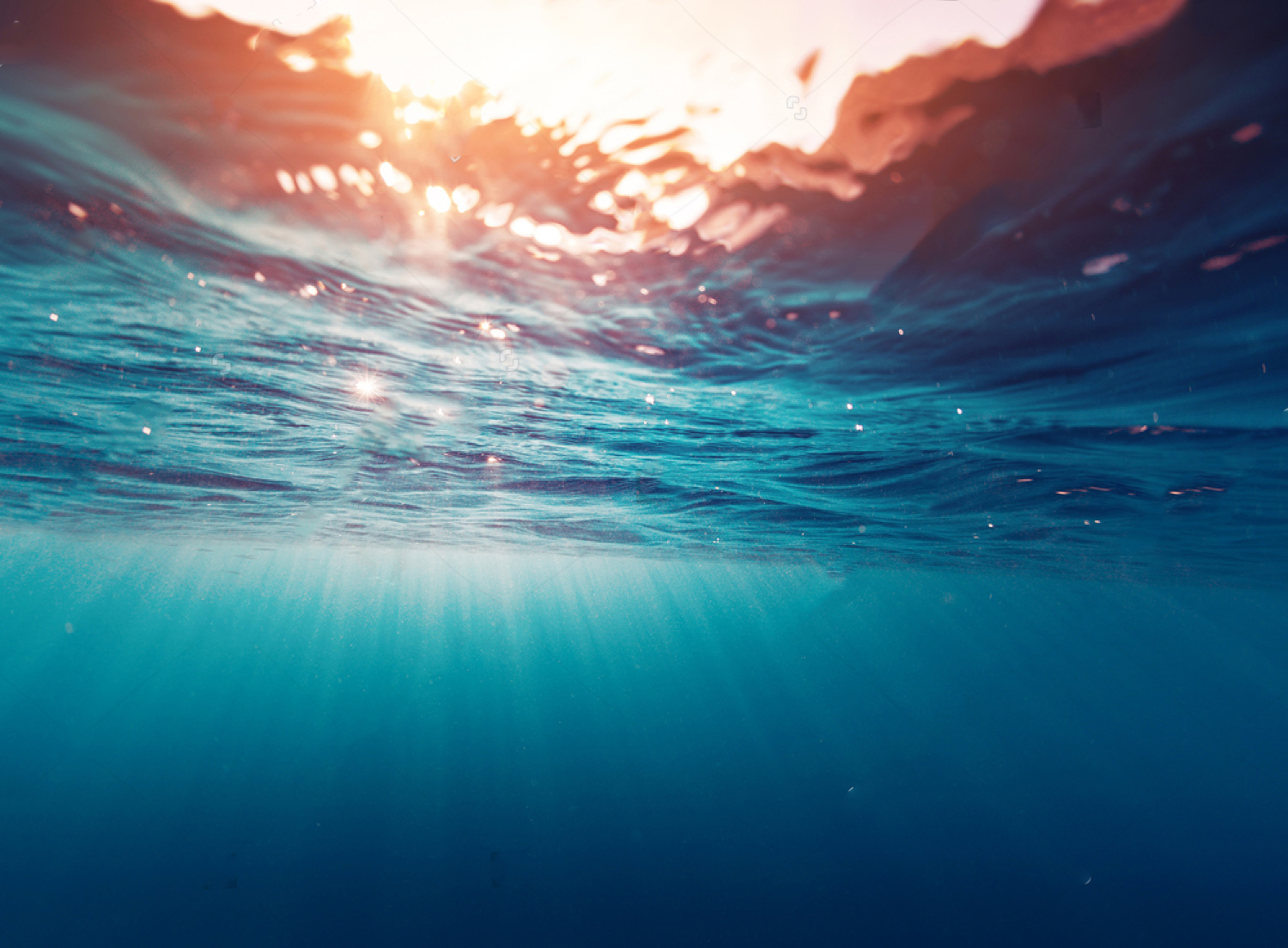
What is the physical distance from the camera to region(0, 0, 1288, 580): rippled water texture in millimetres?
3904

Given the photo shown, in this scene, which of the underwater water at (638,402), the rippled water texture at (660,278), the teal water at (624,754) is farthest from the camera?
the teal water at (624,754)

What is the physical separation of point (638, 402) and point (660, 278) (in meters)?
3.64

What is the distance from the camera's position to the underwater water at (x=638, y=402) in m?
4.08

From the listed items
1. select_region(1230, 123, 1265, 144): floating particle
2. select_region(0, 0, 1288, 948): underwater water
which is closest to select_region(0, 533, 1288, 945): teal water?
select_region(0, 0, 1288, 948): underwater water

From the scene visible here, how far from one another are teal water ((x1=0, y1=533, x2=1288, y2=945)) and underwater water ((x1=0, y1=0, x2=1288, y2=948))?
44cm

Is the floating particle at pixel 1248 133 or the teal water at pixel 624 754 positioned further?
the teal water at pixel 624 754

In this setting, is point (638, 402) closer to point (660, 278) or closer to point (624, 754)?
point (660, 278)

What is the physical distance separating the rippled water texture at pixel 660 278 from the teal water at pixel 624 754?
14.3 meters

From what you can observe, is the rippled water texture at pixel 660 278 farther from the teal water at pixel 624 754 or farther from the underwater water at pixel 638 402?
the teal water at pixel 624 754

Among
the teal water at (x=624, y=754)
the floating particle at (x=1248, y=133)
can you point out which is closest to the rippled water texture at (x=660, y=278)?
the floating particle at (x=1248, y=133)

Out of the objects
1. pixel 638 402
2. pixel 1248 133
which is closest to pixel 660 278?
pixel 638 402

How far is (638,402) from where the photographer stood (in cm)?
940

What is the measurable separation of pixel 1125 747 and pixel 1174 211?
123m

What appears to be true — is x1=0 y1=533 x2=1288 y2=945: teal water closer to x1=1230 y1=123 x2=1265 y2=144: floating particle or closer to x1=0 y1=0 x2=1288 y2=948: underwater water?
x1=0 y1=0 x2=1288 y2=948: underwater water
